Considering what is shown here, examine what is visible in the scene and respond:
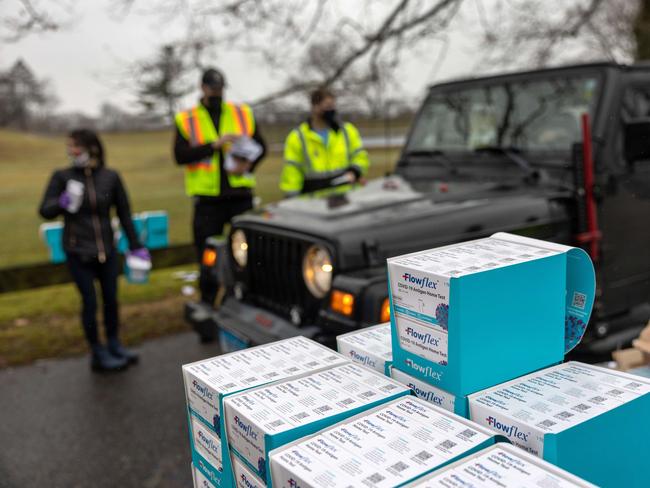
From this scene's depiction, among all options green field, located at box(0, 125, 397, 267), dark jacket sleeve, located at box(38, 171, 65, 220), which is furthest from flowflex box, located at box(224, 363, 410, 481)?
green field, located at box(0, 125, 397, 267)

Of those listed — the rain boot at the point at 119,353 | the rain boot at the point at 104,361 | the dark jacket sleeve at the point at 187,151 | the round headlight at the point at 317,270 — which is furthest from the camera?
the dark jacket sleeve at the point at 187,151

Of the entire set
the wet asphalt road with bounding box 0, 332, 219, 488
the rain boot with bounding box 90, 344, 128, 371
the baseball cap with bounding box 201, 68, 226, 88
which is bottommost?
the wet asphalt road with bounding box 0, 332, 219, 488

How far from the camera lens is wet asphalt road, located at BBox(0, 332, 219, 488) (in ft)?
10.4

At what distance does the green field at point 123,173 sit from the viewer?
6.93 meters

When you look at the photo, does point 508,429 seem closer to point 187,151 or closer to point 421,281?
point 421,281

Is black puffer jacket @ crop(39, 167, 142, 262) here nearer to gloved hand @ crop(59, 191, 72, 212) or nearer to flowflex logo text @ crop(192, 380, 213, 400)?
gloved hand @ crop(59, 191, 72, 212)

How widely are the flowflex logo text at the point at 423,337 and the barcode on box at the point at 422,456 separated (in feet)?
1.09

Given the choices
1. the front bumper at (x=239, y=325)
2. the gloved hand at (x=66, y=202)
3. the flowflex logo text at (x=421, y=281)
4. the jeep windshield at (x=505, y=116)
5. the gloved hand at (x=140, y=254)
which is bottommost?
the front bumper at (x=239, y=325)

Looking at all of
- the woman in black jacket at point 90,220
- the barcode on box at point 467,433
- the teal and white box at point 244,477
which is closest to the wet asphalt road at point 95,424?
the woman in black jacket at point 90,220

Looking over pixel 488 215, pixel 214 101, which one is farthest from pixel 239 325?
pixel 214 101

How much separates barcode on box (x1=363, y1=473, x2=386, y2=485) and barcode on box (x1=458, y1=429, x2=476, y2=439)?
22 centimetres

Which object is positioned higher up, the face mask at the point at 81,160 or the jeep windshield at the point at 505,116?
the jeep windshield at the point at 505,116

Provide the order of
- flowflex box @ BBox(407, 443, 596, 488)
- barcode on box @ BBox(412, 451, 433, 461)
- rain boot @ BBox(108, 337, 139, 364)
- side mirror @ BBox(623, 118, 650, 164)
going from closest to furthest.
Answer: flowflex box @ BBox(407, 443, 596, 488)
barcode on box @ BBox(412, 451, 433, 461)
side mirror @ BBox(623, 118, 650, 164)
rain boot @ BBox(108, 337, 139, 364)

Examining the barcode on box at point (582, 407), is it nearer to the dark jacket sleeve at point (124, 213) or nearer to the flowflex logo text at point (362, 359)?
the flowflex logo text at point (362, 359)
